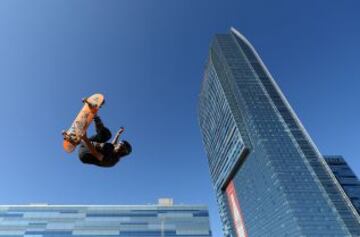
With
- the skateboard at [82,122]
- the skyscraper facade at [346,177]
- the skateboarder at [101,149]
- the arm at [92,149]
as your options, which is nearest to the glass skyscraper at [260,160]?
the skyscraper facade at [346,177]

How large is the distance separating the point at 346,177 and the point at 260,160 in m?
46.8

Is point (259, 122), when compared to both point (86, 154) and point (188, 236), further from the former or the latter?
point (86, 154)

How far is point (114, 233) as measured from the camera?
114 m

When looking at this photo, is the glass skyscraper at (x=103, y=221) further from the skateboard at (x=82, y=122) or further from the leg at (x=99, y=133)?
the skateboard at (x=82, y=122)

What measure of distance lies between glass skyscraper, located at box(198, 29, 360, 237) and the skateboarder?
87884mm

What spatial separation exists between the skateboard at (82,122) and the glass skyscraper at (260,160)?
88.9m

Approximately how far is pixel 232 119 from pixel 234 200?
35422mm

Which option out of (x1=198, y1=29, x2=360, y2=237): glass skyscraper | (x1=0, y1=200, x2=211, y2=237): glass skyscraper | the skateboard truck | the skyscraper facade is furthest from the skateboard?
the skyscraper facade

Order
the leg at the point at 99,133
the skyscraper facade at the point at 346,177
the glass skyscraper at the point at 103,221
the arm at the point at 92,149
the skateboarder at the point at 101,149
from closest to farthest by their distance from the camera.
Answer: the arm at the point at 92,149
the skateboarder at the point at 101,149
the leg at the point at 99,133
the glass skyscraper at the point at 103,221
the skyscraper facade at the point at 346,177

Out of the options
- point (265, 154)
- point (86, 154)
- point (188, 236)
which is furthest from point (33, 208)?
point (86, 154)

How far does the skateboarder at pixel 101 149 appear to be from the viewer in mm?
7840

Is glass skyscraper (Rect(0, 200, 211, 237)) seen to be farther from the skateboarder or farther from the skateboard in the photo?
the skateboard

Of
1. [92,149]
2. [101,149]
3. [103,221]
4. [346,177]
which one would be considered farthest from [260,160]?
[92,149]

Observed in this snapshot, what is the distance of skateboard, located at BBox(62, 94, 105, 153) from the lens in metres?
7.70
